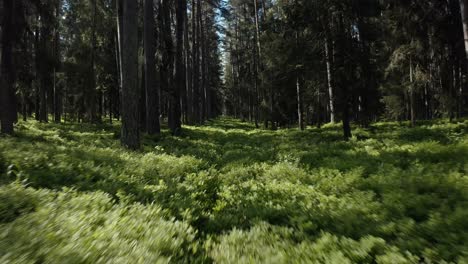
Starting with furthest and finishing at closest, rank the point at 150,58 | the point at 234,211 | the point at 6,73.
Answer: the point at 150,58
the point at 6,73
the point at 234,211

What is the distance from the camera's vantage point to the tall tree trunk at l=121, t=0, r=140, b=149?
1184 centimetres

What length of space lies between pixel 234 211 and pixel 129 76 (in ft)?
25.7

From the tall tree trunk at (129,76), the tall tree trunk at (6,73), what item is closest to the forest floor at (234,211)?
the tall tree trunk at (129,76)

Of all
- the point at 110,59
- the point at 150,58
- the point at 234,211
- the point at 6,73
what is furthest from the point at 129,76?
the point at 110,59

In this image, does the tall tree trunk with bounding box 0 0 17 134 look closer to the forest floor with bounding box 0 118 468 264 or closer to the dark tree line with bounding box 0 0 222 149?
the dark tree line with bounding box 0 0 222 149

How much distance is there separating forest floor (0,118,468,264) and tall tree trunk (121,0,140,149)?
3.10 metres

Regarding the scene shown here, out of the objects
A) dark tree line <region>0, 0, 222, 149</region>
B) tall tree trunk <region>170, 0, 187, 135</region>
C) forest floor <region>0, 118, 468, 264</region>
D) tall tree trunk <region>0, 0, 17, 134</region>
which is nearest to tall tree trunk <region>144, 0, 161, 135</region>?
dark tree line <region>0, 0, 222, 149</region>

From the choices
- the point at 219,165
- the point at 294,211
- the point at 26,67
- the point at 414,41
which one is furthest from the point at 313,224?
the point at 26,67

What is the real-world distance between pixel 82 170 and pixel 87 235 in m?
3.61

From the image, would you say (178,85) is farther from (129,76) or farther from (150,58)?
(129,76)

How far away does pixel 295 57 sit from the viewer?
51.6 ft

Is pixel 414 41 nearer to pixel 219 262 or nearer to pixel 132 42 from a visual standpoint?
pixel 132 42

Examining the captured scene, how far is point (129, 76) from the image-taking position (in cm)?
1191

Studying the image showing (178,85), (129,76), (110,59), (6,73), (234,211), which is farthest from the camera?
(110,59)
